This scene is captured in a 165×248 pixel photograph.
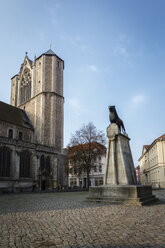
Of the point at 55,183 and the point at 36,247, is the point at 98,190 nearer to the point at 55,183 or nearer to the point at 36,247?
the point at 36,247

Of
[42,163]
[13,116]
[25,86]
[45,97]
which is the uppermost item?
[25,86]

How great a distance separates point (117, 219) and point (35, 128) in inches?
1539

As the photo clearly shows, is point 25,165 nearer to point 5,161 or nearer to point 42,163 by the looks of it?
point 5,161

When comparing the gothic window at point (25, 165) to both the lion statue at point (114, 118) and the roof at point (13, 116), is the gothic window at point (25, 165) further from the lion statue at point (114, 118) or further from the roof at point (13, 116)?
the lion statue at point (114, 118)

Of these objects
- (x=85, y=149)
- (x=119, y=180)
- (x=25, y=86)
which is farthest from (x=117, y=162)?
(x=25, y=86)

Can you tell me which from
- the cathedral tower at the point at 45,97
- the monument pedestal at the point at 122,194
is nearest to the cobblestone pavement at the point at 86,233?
the monument pedestal at the point at 122,194

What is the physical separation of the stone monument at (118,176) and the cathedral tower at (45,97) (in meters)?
30.7

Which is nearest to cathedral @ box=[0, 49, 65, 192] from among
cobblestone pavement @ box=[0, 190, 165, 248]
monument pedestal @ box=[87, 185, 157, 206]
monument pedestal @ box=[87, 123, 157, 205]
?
monument pedestal @ box=[87, 185, 157, 206]

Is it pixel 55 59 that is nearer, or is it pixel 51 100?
pixel 51 100

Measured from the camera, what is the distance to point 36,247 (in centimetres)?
369

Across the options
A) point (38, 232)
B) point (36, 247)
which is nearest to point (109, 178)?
point (38, 232)

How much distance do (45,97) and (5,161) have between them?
745 inches

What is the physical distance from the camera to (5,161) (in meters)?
30.1

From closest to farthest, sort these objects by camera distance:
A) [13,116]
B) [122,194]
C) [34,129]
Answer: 1. [122,194]
2. [13,116]
3. [34,129]
